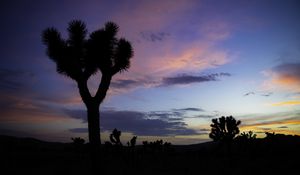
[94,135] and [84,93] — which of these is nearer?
[94,135]

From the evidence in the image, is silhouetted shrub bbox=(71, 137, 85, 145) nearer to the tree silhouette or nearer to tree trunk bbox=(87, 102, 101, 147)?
the tree silhouette

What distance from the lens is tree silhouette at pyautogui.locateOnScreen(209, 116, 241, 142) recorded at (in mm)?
20922

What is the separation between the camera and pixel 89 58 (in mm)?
9984

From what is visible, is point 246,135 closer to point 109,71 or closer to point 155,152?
point 155,152

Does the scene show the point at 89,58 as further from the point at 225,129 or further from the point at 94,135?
the point at 225,129

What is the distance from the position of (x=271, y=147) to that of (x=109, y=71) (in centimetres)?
2005

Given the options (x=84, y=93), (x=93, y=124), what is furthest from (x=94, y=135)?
(x=84, y=93)

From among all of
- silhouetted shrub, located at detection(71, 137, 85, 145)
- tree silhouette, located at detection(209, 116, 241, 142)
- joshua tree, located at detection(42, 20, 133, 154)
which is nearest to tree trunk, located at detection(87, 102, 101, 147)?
joshua tree, located at detection(42, 20, 133, 154)

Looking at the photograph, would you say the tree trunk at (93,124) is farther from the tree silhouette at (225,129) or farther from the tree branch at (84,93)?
the tree silhouette at (225,129)

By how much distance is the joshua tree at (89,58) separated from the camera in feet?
31.4

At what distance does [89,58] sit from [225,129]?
15.2 metres

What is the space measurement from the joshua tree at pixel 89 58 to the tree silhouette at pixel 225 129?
13056 mm

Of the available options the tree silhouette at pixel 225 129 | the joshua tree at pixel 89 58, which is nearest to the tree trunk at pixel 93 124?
the joshua tree at pixel 89 58

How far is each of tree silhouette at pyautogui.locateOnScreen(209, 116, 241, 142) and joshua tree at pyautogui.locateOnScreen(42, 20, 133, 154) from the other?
13056 millimetres
